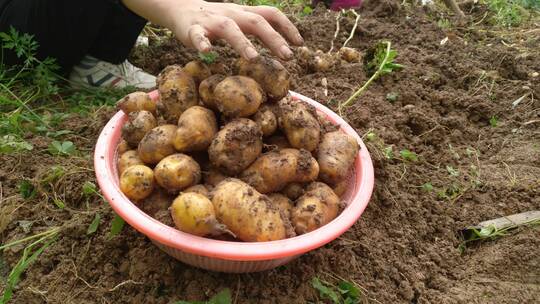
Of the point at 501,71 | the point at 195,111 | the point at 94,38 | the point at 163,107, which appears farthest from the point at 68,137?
the point at 501,71

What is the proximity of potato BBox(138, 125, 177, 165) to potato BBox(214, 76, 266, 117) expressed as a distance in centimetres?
18

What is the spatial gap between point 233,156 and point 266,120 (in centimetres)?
19

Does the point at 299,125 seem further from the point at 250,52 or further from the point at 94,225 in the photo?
the point at 94,225

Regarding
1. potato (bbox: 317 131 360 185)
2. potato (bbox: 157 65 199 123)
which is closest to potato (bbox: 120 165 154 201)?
potato (bbox: 157 65 199 123)

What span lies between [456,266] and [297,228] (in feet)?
2.51

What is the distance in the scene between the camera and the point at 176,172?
1.27 m

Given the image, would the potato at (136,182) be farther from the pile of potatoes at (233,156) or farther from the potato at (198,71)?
the potato at (198,71)

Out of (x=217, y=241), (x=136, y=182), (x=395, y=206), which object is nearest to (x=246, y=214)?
(x=217, y=241)

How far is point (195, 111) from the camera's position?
4.52 feet

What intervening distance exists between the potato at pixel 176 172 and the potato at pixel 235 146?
0.07 metres

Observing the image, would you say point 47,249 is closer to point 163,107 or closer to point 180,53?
point 163,107

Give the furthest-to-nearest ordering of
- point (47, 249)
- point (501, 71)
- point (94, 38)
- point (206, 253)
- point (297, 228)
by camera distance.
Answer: point (501, 71)
point (94, 38)
point (47, 249)
point (297, 228)
point (206, 253)

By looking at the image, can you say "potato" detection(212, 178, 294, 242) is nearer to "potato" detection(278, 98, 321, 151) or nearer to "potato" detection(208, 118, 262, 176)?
"potato" detection(208, 118, 262, 176)

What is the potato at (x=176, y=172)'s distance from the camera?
1.27 metres
